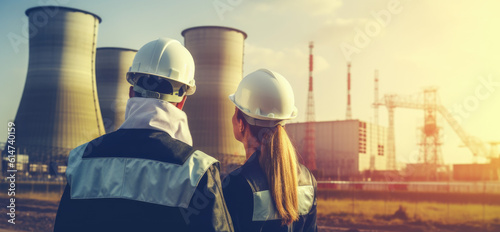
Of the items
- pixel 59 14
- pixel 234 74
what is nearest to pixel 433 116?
pixel 234 74

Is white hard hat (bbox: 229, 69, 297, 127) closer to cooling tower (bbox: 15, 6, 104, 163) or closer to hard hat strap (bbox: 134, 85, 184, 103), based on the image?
hard hat strap (bbox: 134, 85, 184, 103)

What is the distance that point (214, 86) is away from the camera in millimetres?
24094

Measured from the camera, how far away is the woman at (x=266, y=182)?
165 cm

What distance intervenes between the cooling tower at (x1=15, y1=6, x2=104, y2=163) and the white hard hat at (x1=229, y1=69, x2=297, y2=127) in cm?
2191

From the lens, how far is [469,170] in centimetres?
3772

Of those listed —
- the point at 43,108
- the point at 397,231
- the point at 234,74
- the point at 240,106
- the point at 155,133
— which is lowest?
the point at 397,231

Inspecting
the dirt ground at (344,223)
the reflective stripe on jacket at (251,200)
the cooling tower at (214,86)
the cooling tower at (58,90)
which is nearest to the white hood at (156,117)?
the reflective stripe on jacket at (251,200)

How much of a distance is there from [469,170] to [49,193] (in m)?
33.1

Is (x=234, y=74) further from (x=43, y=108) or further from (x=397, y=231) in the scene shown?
(x=397, y=231)

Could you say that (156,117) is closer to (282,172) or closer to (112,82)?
(282,172)

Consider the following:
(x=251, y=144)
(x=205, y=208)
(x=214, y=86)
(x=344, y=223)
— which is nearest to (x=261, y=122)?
(x=251, y=144)

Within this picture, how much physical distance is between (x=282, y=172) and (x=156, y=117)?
1.78 feet

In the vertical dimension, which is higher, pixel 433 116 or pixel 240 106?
pixel 433 116

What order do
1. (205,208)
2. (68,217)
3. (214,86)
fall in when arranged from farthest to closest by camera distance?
(214,86), (68,217), (205,208)
